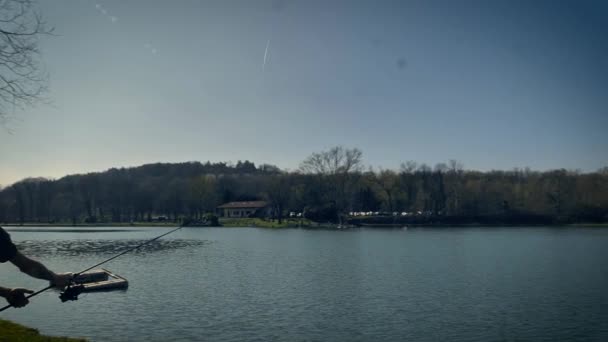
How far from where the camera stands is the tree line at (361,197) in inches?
4252

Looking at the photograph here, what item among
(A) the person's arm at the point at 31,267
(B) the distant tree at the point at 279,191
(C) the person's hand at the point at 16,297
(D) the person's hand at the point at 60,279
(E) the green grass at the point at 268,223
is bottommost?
(E) the green grass at the point at 268,223

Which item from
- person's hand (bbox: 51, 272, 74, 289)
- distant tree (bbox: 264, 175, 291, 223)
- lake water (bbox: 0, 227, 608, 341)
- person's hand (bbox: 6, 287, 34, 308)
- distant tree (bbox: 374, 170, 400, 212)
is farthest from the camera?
distant tree (bbox: 374, 170, 400, 212)

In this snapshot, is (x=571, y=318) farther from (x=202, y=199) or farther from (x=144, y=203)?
(x=144, y=203)

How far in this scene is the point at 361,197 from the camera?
5123 inches

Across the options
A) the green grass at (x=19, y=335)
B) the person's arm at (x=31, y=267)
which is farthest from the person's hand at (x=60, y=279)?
the green grass at (x=19, y=335)

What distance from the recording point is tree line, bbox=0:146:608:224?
4252 inches

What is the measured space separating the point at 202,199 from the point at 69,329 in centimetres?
11261

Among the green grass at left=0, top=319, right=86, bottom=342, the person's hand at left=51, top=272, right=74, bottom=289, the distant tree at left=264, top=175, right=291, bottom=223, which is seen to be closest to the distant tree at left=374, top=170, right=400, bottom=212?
the distant tree at left=264, top=175, right=291, bottom=223

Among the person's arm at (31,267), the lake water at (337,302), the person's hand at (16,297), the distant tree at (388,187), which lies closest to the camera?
the person's arm at (31,267)

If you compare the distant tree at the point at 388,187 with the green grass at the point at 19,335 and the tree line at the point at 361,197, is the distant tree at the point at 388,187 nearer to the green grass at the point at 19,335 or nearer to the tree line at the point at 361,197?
the tree line at the point at 361,197

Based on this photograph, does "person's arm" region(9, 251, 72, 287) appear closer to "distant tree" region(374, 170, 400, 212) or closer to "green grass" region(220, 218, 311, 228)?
"green grass" region(220, 218, 311, 228)

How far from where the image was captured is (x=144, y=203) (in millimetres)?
141250

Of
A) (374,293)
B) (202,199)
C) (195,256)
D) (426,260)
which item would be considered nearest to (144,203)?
(202,199)

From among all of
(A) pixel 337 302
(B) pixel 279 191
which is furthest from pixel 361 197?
(A) pixel 337 302
